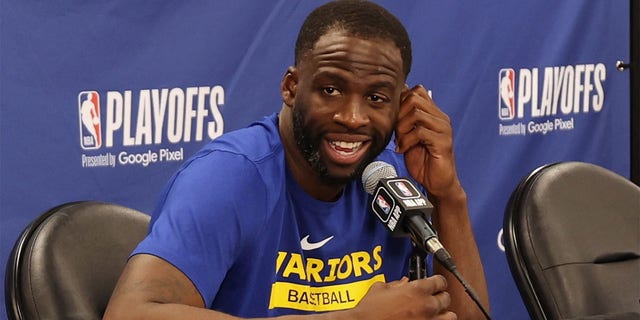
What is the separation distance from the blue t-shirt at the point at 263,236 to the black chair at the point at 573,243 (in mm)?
310

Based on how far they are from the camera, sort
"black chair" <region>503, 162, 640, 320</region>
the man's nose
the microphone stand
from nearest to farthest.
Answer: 1. the microphone stand
2. the man's nose
3. "black chair" <region>503, 162, 640, 320</region>

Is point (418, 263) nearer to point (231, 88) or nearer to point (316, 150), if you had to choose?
point (316, 150)

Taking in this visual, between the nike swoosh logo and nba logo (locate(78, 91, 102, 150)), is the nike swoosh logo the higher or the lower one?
the lower one

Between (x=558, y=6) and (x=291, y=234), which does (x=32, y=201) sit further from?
(x=558, y=6)

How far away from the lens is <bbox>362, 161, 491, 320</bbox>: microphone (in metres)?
1.74

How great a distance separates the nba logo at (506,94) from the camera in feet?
14.0

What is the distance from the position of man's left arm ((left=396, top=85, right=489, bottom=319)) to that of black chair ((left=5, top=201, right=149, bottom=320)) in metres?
0.63

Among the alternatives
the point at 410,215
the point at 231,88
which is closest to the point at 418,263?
the point at 410,215

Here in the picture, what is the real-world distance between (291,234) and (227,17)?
5.39 ft

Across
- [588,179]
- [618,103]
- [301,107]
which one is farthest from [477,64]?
[301,107]

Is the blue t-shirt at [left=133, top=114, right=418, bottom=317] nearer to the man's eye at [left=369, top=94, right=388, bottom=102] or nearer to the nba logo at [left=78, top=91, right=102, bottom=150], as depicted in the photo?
the man's eye at [left=369, top=94, right=388, bottom=102]

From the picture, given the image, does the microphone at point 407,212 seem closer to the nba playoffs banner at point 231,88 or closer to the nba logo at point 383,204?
the nba logo at point 383,204

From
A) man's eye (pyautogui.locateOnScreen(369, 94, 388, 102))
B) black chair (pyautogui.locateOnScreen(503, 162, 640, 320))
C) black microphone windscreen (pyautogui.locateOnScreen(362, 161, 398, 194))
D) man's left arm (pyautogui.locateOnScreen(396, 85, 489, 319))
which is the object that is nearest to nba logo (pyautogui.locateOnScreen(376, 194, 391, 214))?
black microphone windscreen (pyautogui.locateOnScreen(362, 161, 398, 194))

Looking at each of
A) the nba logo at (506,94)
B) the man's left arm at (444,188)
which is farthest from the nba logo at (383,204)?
the nba logo at (506,94)
